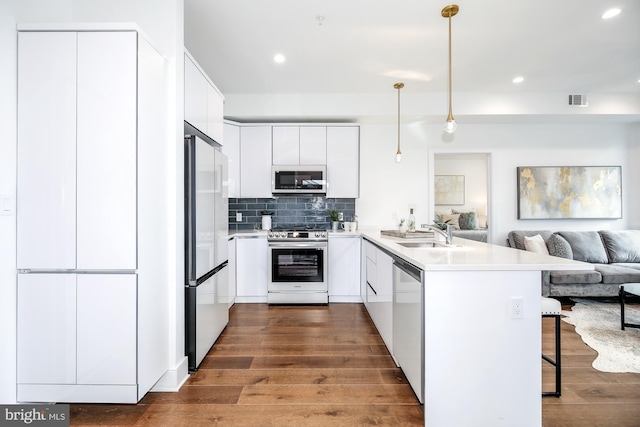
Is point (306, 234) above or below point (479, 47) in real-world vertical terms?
below

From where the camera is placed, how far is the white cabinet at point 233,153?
4.05m

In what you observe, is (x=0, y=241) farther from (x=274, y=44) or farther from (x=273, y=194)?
(x=273, y=194)

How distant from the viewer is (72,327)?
5.33 ft

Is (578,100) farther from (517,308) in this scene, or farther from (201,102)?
(201,102)

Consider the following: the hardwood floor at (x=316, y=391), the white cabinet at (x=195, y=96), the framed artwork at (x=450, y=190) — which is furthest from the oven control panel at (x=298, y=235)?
the framed artwork at (x=450, y=190)

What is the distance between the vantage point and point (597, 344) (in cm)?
262

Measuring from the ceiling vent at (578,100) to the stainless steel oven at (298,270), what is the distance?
3.72 m

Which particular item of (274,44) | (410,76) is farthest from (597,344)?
(274,44)

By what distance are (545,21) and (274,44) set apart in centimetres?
228

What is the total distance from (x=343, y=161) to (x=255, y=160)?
1.21m

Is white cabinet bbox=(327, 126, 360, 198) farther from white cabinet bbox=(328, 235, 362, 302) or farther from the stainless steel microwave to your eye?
white cabinet bbox=(328, 235, 362, 302)

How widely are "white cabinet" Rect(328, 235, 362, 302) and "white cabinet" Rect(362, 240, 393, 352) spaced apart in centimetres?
38

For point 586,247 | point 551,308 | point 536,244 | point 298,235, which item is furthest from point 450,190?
point 551,308

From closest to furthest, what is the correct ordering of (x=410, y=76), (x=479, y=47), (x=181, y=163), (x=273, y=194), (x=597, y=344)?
(x=181, y=163) < (x=597, y=344) < (x=479, y=47) < (x=410, y=76) < (x=273, y=194)
